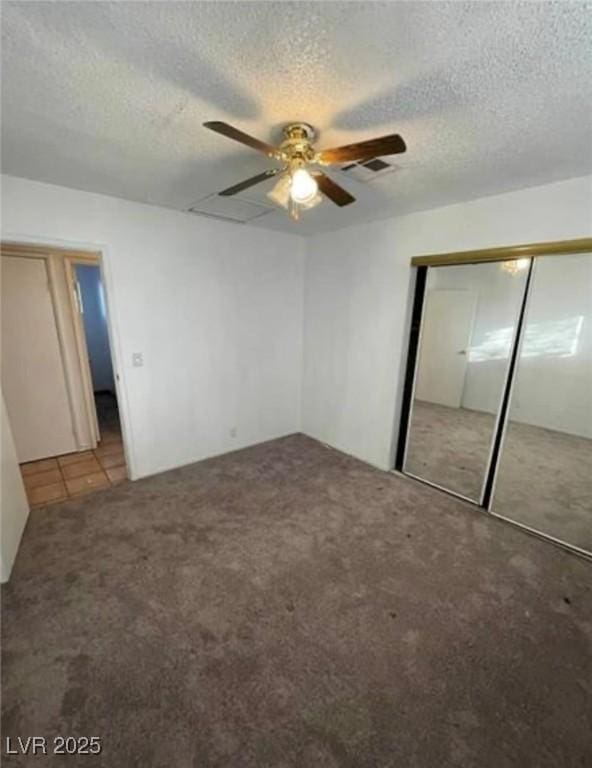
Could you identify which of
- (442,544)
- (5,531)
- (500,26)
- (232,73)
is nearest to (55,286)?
(5,531)

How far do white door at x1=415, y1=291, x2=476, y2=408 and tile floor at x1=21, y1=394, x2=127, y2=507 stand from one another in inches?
117

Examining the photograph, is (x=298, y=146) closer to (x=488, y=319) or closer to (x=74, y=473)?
(x=488, y=319)

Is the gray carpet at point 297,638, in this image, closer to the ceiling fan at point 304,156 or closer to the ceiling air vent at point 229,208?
the ceiling fan at point 304,156

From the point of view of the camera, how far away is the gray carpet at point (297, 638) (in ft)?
3.99

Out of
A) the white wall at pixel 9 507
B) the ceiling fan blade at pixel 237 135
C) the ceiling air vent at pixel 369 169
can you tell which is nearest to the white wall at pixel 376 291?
the ceiling air vent at pixel 369 169

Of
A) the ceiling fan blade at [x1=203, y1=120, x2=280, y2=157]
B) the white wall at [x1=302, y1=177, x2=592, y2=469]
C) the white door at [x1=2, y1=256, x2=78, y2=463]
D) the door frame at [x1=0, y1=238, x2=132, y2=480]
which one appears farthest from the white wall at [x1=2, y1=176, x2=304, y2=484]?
the ceiling fan blade at [x1=203, y1=120, x2=280, y2=157]

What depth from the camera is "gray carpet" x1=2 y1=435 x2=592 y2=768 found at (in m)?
1.22

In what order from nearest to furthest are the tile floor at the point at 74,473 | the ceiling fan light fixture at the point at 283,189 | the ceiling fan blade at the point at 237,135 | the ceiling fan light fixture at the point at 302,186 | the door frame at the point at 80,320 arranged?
the ceiling fan blade at the point at 237,135 → the ceiling fan light fixture at the point at 302,186 → the ceiling fan light fixture at the point at 283,189 → the tile floor at the point at 74,473 → the door frame at the point at 80,320

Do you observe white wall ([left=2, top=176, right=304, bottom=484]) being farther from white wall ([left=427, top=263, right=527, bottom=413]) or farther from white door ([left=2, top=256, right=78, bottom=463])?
white wall ([left=427, top=263, right=527, bottom=413])

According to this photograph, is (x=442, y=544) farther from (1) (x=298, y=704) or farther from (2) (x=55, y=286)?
(2) (x=55, y=286)

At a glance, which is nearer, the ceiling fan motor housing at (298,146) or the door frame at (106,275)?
the ceiling fan motor housing at (298,146)

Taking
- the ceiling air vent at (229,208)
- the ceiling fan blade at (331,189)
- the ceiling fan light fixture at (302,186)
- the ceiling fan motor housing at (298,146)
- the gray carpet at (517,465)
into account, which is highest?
the ceiling air vent at (229,208)

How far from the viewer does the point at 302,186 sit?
4.51 feet

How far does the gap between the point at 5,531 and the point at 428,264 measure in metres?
3.42
